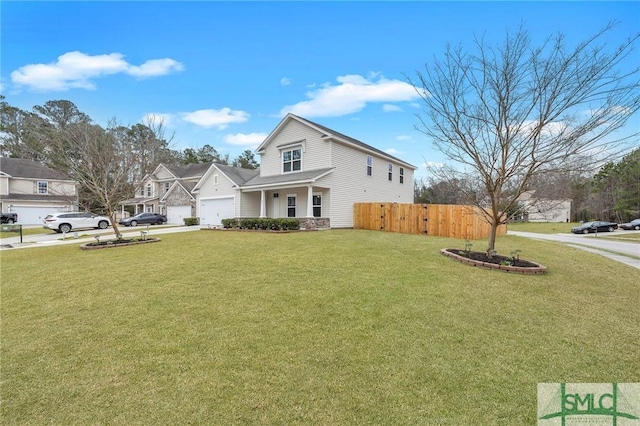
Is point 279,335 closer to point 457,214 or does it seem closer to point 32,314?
point 32,314

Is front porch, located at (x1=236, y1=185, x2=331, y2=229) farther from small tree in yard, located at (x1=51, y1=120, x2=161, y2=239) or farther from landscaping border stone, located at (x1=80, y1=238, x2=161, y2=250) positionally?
small tree in yard, located at (x1=51, y1=120, x2=161, y2=239)

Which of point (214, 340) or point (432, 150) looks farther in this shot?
point (432, 150)

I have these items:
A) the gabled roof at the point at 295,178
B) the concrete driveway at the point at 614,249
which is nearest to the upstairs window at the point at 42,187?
the gabled roof at the point at 295,178

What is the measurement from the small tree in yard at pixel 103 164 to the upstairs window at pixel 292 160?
9.14 metres

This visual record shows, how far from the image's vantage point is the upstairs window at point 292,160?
20.4 m

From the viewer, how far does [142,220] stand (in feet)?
95.5

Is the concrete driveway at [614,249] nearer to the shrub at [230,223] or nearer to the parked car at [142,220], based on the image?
the shrub at [230,223]

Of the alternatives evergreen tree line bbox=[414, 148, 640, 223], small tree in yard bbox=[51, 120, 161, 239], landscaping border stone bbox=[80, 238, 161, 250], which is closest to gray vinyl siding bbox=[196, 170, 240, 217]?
small tree in yard bbox=[51, 120, 161, 239]

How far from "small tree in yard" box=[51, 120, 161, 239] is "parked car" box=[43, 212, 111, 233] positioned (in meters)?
8.99

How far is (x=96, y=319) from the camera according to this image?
4520mm

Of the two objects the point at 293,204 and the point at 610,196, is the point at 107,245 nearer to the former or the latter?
the point at 293,204

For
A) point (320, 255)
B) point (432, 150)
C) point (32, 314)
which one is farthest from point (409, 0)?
point (32, 314)

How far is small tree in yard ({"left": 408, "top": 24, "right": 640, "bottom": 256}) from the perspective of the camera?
6414 mm

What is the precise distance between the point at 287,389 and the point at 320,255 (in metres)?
5.99
